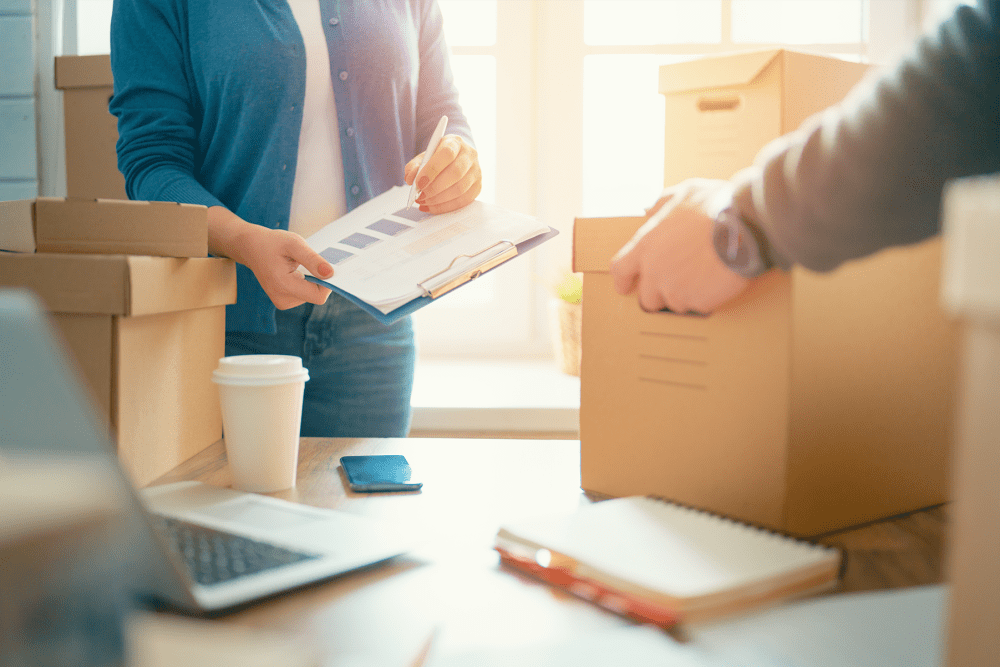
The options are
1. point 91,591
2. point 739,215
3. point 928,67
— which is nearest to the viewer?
point 91,591

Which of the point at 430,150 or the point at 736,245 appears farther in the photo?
the point at 430,150

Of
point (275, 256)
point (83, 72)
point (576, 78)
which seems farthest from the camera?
point (576, 78)

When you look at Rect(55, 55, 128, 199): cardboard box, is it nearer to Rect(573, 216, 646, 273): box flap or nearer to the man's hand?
Rect(573, 216, 646, 273): box flap

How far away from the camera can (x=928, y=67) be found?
0.45 metres

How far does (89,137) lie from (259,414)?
1.32 meters

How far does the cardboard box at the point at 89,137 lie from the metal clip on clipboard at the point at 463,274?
118cm

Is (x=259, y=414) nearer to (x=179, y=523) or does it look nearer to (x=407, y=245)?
(x=179, y=523)

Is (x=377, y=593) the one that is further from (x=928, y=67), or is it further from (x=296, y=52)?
(x=296, y=52)

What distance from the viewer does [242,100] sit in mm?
1128

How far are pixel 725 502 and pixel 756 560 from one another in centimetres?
17

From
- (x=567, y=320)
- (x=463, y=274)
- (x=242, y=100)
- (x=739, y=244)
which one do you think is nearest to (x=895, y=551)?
(x=739, y=244)

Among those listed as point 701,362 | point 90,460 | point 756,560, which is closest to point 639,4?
point 701,362

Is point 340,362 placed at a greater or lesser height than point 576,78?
lesser

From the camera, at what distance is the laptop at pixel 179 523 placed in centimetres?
35
